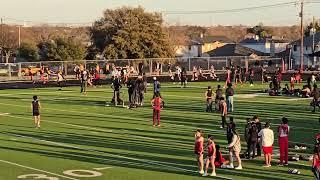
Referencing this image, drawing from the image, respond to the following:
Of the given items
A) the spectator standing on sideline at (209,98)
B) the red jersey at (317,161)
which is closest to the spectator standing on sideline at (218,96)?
the spectator standing on sideline at (209,98)

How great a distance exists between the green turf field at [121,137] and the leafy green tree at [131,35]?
33.8m

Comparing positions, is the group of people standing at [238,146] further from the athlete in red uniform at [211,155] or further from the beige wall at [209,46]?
the beige wall at [209,46]

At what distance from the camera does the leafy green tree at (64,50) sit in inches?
3179

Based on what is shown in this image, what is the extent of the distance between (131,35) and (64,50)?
10438 mm

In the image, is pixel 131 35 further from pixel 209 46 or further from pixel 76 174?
pixel 76 174

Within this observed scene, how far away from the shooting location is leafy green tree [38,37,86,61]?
80.8 metres

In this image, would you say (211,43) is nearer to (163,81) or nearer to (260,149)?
(163,81)

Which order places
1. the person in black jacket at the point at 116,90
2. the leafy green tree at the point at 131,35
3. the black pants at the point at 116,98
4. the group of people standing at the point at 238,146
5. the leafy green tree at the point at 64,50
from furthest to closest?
the leafy green tree at the point at 64,50, the leafy green tree at the point at 131,35, the black pants at the point at 116,98, the person in black jacket at the point at 116,90, the group of people standing at the point at 238,146

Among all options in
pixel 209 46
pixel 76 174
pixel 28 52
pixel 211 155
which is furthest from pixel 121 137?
pixel 209 46

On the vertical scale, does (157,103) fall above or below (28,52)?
below

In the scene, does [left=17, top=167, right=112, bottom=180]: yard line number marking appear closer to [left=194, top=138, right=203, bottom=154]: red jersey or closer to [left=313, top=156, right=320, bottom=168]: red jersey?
[left=194, top=138, right=203, bottom=154]: red jersey

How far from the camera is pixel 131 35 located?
75938 millimetres

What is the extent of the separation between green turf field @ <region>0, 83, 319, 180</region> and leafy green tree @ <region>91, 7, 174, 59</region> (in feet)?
111

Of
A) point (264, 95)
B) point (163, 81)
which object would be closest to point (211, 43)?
point (163, 81)
